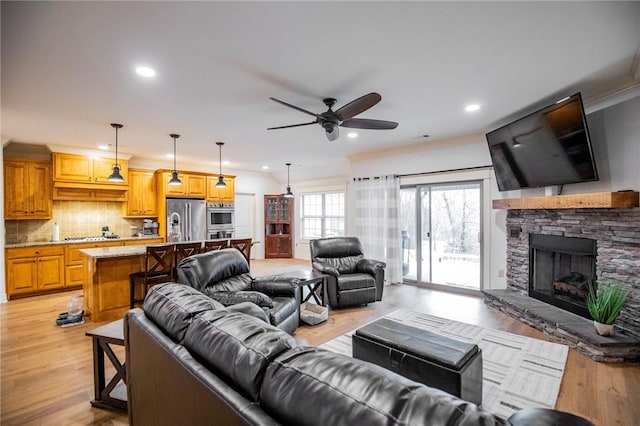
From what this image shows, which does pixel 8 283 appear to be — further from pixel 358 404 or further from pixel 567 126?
pixel 567 126

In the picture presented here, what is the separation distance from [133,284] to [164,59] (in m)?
2.95

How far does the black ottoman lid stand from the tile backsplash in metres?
6.07

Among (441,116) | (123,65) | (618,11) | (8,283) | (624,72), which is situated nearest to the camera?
(618,11)

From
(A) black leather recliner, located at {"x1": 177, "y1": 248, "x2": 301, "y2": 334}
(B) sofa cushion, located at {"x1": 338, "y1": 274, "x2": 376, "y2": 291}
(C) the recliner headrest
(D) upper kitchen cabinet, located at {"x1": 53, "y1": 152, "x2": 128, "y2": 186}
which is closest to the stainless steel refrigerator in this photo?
(D) upper kitchen cabinet, located at {"x1": 53, "y1": 152, "x2": 128, "y2": 186}

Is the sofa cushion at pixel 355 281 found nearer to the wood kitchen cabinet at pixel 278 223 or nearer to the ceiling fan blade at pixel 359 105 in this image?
→ the ceiling fan blade at pixel 359 105

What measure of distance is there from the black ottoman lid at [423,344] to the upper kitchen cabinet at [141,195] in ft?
19.1

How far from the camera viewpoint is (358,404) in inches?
31.2

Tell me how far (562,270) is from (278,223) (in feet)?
22.8

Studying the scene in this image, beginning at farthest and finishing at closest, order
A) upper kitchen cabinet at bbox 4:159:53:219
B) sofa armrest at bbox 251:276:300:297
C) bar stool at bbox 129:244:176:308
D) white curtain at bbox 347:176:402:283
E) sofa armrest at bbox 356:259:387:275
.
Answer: white curtain at bbox 347:176:402:283 → upper kitchen cabinet at bbox 4:159:53:219 → sofa armrest at bbox 356:259:387:275 → bar stool at bbox 129:244:176:308 → sofa armrest at bbox 251:276:300:297

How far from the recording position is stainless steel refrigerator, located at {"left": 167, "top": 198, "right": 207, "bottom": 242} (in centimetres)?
655

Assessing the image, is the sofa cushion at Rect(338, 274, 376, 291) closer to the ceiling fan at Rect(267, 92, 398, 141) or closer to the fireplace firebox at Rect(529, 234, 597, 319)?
the ceiling fan at Rect(267, 92, 398, 141)

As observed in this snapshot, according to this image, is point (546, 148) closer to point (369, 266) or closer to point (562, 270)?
point (562, 270)

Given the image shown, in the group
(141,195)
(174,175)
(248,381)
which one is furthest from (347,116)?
(141,195)

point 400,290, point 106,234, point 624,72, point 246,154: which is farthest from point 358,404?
point 106,234
